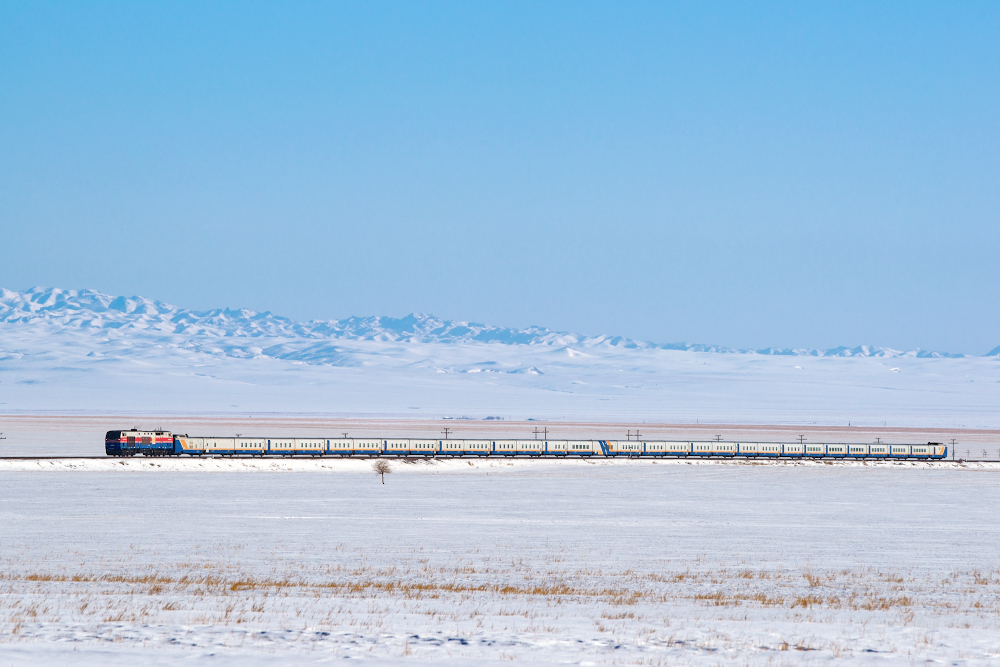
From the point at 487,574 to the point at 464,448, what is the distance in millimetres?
56519

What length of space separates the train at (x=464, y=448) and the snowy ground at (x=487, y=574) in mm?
15141

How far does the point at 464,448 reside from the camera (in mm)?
85188

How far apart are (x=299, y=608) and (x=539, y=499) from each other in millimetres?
32871

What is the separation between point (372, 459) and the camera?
247 feet

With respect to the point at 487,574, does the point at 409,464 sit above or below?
below

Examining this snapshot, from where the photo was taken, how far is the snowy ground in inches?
699

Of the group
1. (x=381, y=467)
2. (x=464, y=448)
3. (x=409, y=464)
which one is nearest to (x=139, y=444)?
(x=409, y=464)

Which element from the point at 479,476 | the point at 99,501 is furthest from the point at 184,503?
the point at 479,476

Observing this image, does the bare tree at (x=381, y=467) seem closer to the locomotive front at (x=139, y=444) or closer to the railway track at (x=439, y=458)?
the railway track at (x=439, y=458)

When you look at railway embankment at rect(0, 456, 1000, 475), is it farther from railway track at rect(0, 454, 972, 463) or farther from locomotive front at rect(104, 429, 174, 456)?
locomotive front at rect(104, 429, 174, 456)

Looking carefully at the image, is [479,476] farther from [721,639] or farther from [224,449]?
[721,639]

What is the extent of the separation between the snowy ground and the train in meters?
15.1

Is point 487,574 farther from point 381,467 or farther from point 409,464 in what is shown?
point 409,464

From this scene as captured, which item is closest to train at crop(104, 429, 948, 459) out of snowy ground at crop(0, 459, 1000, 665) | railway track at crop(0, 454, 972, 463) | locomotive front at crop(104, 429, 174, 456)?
locomotive front at crop(104, 429, 174, 456)
